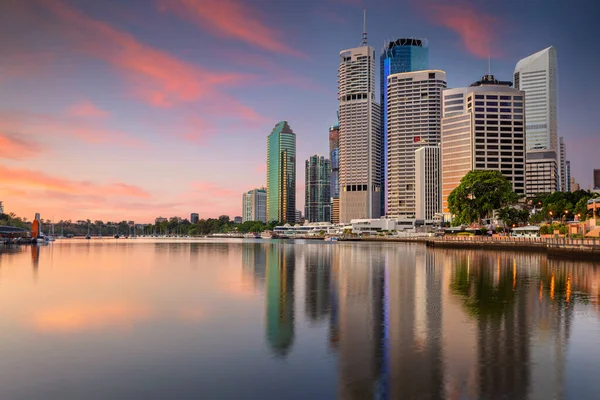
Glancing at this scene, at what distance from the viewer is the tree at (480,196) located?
488ft

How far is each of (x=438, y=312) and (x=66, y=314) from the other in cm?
2559

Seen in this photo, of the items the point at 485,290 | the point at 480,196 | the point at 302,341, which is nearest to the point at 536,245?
the point at 480,196

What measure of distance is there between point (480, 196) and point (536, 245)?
45987 millimetres

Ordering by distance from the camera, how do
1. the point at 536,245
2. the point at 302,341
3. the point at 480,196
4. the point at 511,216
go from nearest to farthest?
the point at 302,341, the point at 536,245, the point at 480,196, the point at 511,216

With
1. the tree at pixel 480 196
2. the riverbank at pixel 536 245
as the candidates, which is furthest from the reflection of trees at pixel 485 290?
the tree at pixel 480 196

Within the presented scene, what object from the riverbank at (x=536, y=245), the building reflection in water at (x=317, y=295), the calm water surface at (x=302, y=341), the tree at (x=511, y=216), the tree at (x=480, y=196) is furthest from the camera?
the tree at (x=511, y=216)

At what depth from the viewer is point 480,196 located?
15012cm

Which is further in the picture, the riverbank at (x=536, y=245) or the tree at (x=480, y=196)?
the tree at (x=480, y=196)

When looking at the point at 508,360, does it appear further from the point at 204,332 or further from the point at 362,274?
the point at 362,274

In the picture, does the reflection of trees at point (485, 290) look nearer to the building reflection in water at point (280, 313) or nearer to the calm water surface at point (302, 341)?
the calm water surface at point (302, 341)

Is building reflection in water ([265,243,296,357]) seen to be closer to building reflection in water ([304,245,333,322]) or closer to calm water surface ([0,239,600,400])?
calm water surface ([0,239,600,400])

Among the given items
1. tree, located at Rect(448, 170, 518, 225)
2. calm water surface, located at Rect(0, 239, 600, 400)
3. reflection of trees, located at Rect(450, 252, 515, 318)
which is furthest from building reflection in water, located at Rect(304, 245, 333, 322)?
tree, located at Rect(448, 170, 518, 225)

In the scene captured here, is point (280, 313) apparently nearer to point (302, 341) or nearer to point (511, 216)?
point (302, 341)

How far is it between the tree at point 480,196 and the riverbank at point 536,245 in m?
11.4
